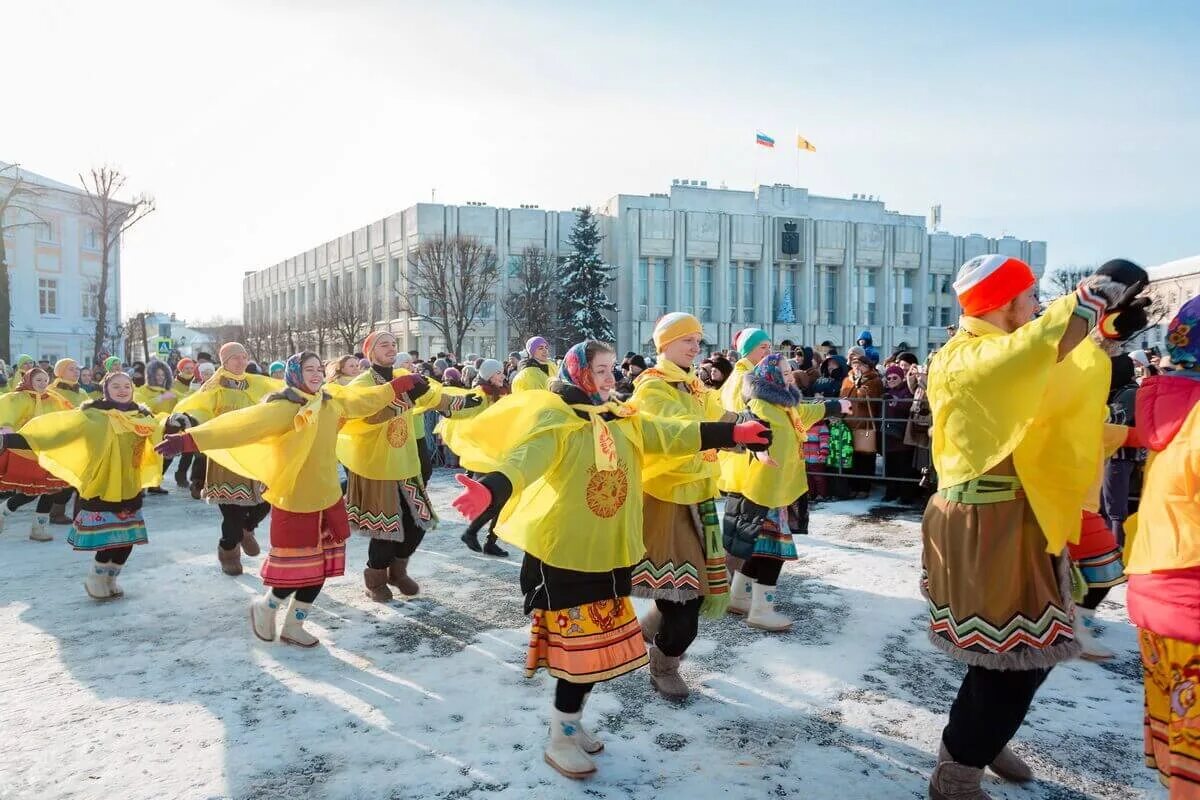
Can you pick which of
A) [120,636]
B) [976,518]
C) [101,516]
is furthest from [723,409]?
[101,516]

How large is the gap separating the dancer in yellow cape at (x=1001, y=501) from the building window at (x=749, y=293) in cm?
4575

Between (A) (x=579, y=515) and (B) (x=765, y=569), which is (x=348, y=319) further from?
(A) (x=579, y=515)

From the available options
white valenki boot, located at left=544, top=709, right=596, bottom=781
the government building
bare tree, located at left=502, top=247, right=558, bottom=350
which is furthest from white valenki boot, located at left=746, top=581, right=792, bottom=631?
the government building

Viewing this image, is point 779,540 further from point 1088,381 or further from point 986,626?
point 1088,381

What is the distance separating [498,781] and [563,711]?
413 mm

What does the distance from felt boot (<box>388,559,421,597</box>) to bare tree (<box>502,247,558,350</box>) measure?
1301 inches

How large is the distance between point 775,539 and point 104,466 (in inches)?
212

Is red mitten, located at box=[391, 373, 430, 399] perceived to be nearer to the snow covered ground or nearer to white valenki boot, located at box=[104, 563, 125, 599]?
the snow covered ground

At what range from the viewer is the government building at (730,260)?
45.8 metres

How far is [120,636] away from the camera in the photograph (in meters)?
5.65

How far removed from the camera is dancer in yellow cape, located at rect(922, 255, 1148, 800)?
115 inches

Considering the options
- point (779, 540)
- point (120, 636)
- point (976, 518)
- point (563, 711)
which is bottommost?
point (120, 636)

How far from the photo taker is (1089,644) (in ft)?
16.7

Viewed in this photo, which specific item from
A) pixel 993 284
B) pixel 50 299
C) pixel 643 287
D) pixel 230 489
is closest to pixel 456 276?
pixel 643 287
